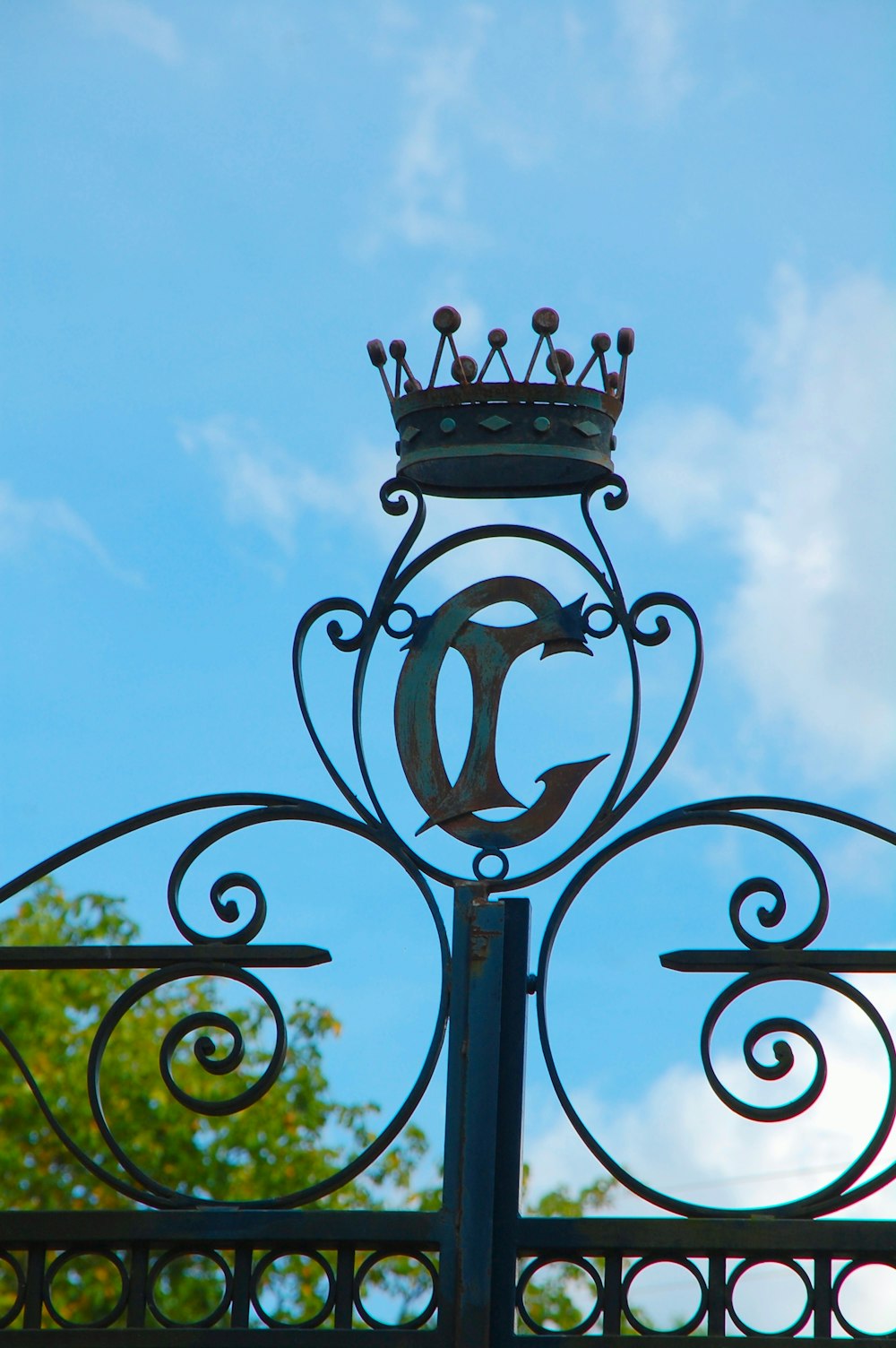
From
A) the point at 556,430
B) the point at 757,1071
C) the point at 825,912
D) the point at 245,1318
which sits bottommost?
the point at 245,1318

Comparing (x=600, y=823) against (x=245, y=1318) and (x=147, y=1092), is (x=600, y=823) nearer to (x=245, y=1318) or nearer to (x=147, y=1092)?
(x=245, y=1318)

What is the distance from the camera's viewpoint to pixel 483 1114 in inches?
127

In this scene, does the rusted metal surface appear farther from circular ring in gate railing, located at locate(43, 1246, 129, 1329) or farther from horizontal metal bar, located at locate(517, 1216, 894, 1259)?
circular ring in gate railing, located at locate(43, 1246, 129, 1329)

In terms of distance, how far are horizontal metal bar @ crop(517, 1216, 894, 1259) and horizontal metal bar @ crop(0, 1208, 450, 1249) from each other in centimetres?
20

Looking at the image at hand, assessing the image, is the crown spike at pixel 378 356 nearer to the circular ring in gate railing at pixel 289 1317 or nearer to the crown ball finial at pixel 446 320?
the crown ball finial at pixel 446 320

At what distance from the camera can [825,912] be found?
10.7 feet

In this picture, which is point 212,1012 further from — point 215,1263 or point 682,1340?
point 682,1340

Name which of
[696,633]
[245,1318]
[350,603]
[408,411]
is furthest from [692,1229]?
[408,411]

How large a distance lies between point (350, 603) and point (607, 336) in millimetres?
735

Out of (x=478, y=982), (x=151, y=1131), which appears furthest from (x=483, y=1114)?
(x=151, y=1131)

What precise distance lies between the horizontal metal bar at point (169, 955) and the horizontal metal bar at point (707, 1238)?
641 millimetres

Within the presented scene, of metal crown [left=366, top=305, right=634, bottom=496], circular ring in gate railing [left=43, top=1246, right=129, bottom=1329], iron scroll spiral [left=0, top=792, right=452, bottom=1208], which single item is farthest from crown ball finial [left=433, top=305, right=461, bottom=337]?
circular ring in gate railing [left=43, top=1246, right=129, bottom=1329]

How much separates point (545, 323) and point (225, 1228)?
1788 millimetres

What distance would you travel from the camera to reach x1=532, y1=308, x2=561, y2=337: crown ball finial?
3.48 m
